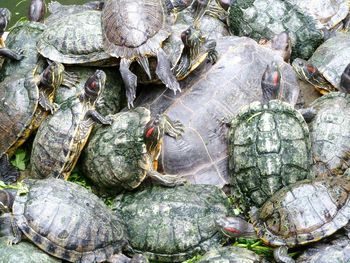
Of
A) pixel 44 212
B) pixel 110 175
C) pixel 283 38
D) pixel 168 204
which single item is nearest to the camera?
pixel 44 212

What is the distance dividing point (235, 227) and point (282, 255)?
1.51 feet

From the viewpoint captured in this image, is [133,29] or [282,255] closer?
[282,255]

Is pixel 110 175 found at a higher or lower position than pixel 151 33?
lower

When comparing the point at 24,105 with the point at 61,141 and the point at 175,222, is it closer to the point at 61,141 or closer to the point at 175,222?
the point at 61,141

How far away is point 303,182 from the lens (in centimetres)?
534

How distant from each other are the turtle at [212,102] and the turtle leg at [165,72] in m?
0.24

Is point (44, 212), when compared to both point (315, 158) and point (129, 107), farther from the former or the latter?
point (315, 158)

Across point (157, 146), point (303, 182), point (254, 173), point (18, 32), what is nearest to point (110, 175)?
point (157, 146)

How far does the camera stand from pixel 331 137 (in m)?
5.91

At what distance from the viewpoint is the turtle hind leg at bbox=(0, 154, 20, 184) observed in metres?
6.43

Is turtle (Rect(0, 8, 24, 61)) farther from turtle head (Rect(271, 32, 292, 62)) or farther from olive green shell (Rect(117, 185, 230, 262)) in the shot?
turtle head (Rect(271, 32, 292, 62))

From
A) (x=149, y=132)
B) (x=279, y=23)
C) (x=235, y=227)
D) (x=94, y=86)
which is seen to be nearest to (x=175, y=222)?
(x=235, y=227)

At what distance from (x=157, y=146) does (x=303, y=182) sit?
134 cm

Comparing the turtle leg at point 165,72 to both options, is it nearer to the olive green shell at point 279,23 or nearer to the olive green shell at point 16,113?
the olive green shell at point 16,113
